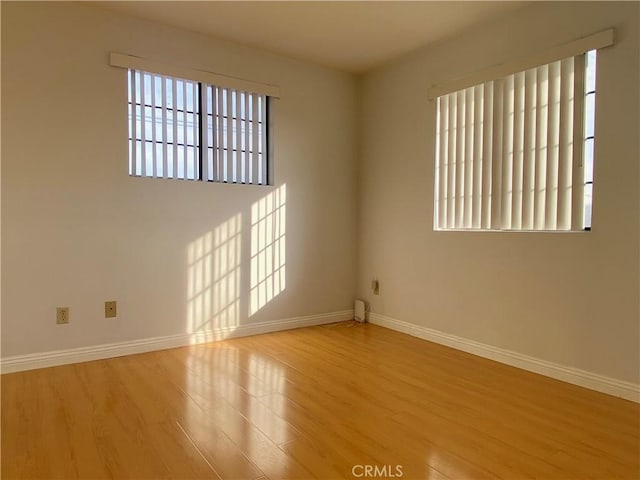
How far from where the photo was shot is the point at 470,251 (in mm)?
3258

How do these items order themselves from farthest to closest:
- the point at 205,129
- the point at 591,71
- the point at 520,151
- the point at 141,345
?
the point at 205,129
the point at 141,345
the point at 520,151
the point at 591,71

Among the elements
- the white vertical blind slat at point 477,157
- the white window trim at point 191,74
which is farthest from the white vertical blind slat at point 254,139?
the white vertical blind slat at point 477,157

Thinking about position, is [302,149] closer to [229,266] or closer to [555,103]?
[229,266]

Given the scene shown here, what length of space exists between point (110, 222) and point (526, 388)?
2.94 m

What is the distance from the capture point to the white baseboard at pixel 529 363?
2.42m

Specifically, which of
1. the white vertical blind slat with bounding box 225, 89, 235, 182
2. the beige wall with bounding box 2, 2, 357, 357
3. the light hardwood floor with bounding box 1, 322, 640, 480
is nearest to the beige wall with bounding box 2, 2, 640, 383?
the beige wall with bounding box 2, 2, 357, 357

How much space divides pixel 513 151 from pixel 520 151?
0.16 ft

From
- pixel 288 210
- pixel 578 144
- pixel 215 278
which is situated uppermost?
pixel 578 144

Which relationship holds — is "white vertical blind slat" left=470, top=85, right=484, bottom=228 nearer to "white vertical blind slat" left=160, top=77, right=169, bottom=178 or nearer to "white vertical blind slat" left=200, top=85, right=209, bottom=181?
"white vertical blind slat" left=200, top=85, right=209, bottom=181

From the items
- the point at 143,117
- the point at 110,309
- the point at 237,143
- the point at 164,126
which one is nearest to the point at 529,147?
the point at 237,143

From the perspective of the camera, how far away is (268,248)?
377 centimetres

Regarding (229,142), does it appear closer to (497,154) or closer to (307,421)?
(497,154)

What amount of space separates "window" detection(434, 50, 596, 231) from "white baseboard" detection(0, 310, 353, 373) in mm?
1600

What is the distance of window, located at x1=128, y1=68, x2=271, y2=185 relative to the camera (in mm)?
3141
